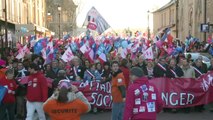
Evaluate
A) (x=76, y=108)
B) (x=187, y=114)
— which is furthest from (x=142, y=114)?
(x=187, y=114)

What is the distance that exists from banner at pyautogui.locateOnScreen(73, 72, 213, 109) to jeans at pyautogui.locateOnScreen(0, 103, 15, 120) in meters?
3.05

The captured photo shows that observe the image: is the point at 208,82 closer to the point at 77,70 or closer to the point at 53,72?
the point at 77,70

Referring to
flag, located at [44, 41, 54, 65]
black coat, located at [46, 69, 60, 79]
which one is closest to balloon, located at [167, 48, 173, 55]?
flag, located at [44, 41, 54, 65]

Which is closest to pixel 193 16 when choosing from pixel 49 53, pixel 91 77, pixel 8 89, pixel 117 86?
pixel 49 53

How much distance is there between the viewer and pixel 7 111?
1012 centimetres

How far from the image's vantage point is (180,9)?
64750mm

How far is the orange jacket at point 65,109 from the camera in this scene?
19.4ft

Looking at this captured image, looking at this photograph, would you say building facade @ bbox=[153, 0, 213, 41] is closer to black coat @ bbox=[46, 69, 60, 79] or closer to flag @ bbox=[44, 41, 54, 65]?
flag @ bbox=[44, 41, 54, 65]

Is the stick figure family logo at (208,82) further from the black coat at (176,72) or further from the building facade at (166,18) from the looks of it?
the building facade at (166,18)

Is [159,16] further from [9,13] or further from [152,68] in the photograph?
[152,68]

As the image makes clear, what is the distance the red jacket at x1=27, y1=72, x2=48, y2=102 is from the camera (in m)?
9.43

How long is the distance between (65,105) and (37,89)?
3.66m

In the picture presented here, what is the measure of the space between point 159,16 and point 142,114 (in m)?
85.1

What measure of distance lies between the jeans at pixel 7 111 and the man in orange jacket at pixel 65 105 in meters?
4.14
